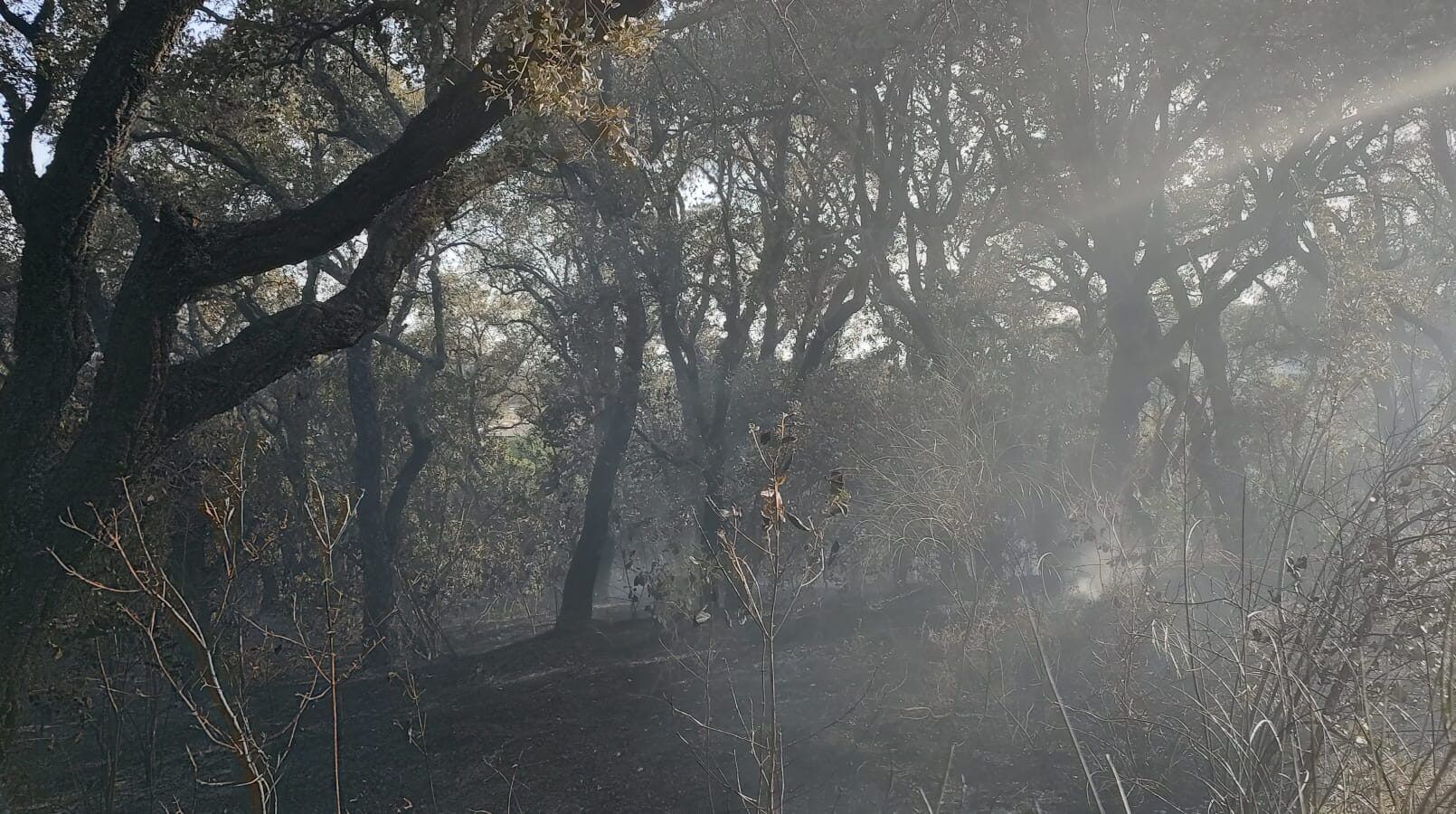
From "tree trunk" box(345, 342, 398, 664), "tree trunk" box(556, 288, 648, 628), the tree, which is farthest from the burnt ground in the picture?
the tree

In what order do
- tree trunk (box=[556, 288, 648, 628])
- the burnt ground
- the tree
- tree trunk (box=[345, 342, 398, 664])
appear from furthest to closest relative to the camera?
1. tree trunk (box=[556, 288, 648, 628])
2. tree trunk (box=[345, 342, 398, 664])
3. the burnt ground
4. the tree

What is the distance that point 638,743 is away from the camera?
A: 820 cm

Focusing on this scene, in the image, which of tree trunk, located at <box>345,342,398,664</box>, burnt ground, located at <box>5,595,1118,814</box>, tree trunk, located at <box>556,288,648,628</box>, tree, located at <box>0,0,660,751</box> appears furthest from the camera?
tree trunk, located at <box>556,288,648,628</box>

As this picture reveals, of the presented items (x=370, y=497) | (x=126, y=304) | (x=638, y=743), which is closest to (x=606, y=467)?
(x=370, y=497)

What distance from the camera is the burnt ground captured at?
258 inches

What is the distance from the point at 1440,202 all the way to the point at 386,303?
18.0 metres

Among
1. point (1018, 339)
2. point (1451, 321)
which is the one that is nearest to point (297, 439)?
point (1018, 339)

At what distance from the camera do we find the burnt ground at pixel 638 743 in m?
6.56

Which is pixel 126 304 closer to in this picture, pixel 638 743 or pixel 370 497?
pixel 638 743

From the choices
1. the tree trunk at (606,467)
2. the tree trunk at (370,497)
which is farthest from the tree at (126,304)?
the tree trunk at (370,497)

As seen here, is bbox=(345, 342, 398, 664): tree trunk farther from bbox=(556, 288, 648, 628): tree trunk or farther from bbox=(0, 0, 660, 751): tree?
bbox=(0, 0, 660, 751): tree

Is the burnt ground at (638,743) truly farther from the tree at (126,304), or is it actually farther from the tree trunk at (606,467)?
the tree at (126,304)

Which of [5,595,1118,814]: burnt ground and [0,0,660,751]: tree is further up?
[0,0,660,751]: tree

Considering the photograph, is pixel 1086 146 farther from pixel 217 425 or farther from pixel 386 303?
pixel 217 425
